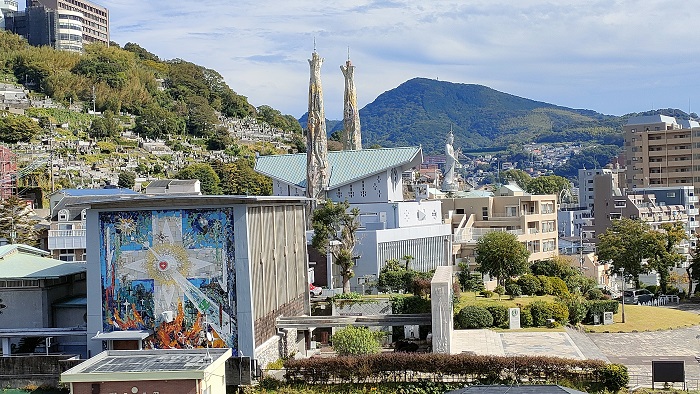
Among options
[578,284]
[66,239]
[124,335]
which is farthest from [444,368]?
[66,239]

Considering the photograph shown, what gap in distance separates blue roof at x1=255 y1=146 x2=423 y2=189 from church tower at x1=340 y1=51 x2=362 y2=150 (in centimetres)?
860

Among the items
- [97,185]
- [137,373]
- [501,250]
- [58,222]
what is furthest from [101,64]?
[137,373]

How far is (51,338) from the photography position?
23281 millimetres

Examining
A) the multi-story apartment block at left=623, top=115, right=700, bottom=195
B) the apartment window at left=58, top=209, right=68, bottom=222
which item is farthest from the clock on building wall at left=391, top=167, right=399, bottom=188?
the multi-story apartment block at left=623, top=115, right=700, bottom=195

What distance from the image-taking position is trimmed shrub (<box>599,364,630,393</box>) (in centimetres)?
1953

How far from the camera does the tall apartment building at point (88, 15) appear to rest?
10300 cm

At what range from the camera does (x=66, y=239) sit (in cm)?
3806

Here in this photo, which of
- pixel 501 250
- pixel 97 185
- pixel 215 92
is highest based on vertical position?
pixel 215 92

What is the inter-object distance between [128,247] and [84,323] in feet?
12.4

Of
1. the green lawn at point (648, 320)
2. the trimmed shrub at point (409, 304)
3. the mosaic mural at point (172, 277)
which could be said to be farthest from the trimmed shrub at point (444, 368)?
the green lawn at point (648, 320)

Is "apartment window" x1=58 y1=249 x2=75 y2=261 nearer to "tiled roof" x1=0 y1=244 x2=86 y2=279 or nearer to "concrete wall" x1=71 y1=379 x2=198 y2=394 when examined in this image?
"tiled roof" x1=0 y1=244 x2=86 y2=279

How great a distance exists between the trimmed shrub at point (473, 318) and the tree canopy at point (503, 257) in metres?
7.28

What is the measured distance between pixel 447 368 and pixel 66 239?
23424mm

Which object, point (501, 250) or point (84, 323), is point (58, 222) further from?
point (501, 250)
